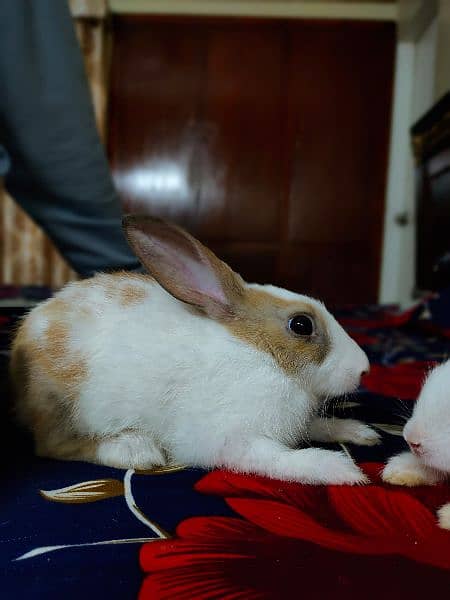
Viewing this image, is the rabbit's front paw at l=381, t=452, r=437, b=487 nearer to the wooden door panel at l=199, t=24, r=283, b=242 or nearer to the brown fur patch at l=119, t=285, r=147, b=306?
the brown fur patch at l=119, t=285, r=147, b=306

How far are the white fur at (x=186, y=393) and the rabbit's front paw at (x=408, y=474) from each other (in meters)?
0.05

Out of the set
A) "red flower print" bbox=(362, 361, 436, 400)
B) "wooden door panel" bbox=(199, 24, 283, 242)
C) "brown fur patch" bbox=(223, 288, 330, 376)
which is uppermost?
"wooden door panel" bbox=(199, 24, 283, 242)

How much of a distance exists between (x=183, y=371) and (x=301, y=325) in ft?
0.58

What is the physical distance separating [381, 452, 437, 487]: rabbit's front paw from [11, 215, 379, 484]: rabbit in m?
0.05

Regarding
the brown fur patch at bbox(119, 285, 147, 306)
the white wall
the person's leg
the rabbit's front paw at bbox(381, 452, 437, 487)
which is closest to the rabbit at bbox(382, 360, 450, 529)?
the rabbit's front paw at bbox(381, 452, 437, 487)

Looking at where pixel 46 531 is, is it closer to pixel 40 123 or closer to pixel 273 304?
pixel 273 304

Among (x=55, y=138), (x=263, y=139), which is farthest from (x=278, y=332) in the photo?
(x=263, y=139)

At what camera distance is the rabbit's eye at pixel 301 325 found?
2.47 ft

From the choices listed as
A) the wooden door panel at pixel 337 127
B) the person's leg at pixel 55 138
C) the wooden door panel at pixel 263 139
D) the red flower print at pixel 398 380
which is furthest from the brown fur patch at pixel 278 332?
the wooden door panel at pixel 337 127

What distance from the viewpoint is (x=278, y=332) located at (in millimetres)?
748

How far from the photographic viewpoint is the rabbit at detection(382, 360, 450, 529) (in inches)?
25.4

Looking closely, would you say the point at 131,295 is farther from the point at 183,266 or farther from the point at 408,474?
the point at 408,474

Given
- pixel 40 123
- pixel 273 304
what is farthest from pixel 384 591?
pixel 40 123

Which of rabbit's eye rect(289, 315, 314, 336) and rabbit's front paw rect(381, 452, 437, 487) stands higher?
rabbit's eye rect(289, 315, 314, 336)
